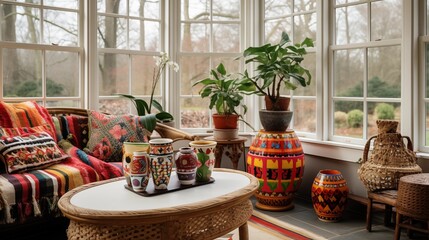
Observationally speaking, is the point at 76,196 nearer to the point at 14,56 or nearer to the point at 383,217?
the point at 14,56

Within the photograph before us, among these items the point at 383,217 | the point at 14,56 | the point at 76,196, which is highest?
the point at 14,56

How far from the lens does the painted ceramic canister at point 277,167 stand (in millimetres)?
3463

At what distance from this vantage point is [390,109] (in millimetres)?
3330

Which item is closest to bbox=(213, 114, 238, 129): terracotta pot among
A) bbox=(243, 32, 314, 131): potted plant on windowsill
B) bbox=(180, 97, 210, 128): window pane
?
bbox=(243, 32, 314, 131): potted plant on windowsill

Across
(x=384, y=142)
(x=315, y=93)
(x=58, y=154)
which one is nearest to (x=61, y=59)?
(x=58, y=154)

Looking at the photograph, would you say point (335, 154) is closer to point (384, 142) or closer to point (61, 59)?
point (384, 142)

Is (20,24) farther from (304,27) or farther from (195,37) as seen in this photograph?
(304,27)

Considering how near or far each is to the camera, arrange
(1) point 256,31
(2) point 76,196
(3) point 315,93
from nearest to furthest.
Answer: (2) point 76,196 < (3) point 315,93 < (1) point 256,31

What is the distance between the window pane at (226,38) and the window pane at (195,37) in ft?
0.29

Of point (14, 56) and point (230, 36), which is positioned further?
point (230, 36)

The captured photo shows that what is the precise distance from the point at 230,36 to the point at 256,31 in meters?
0.29

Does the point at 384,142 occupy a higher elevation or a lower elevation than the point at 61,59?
lower

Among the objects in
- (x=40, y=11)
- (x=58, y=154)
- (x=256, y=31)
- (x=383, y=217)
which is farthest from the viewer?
(x=256, y=31)

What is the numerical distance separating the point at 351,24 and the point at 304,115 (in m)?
0.97
